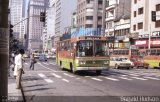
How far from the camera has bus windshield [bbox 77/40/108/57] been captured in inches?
1141

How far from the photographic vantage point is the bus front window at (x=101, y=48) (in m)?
29.1

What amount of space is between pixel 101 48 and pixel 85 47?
1.19 m

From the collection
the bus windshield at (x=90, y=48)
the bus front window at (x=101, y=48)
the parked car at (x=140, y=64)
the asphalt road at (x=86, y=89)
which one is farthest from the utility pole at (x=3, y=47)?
the parked car at (x=140, y=64)

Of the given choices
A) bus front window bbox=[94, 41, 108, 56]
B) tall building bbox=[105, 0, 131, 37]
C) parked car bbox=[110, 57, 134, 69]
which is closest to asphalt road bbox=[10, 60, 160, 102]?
bus front window bbox=[94, 41, 108, 56]

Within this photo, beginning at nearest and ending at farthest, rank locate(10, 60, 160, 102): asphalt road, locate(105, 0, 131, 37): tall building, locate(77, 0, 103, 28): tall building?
locate(10, 60, 160, 102): asphalt road, locate(105, 0, 131, 37): tall building, locate(77, 0, 103, 28): tall building

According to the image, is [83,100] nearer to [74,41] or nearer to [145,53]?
[74,41]

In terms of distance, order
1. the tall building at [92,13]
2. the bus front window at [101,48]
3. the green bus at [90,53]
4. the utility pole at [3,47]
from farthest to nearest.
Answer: the tall building at [92,13], the bus front window at [101,48], the green bus at [90,53], the utility pole at [3,47]

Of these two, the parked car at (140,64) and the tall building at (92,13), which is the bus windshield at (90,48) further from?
the tall building at (92,13)

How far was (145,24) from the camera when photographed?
236 feet

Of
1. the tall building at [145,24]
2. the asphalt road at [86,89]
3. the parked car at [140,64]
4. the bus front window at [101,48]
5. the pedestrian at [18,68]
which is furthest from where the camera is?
the tall building at [145,24]

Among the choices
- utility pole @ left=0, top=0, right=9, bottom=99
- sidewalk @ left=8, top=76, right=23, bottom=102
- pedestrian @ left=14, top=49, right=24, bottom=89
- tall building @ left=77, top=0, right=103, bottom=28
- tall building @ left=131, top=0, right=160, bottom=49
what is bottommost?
sidewalk @ left=8, top=76, right=23, bottom=102

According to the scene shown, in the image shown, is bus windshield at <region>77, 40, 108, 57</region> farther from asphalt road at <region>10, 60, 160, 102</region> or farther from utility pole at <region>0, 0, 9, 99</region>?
utility pole at <region>0, 0, 9, 99</region>

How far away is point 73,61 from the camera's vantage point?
3016cm

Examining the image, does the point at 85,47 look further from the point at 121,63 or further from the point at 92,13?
the point at 92,13
